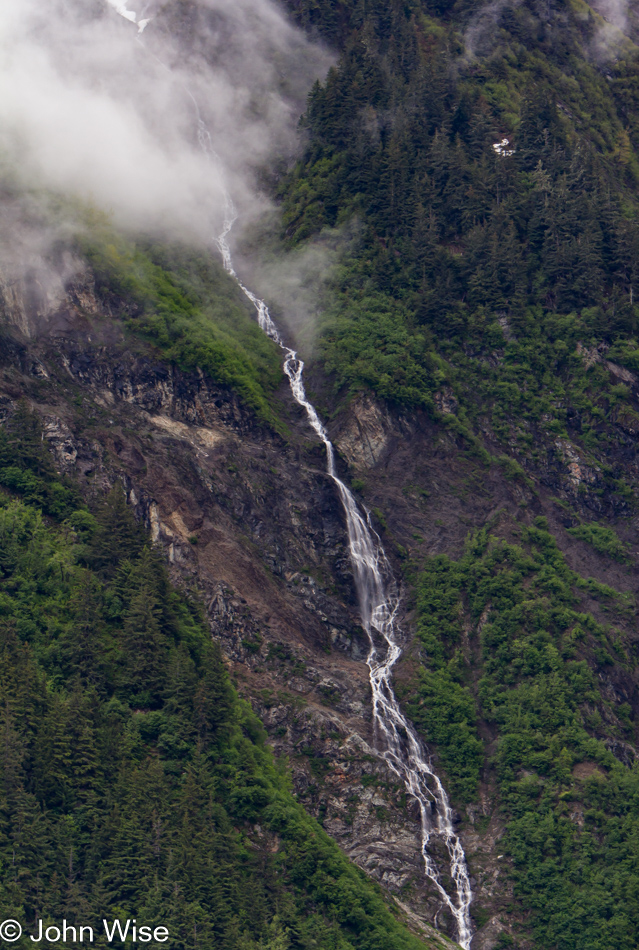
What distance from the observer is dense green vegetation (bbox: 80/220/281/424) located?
101 metres

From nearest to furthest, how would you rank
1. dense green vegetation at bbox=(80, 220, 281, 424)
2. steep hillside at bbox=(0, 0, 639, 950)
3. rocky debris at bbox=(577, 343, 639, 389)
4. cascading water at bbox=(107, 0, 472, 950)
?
steep hillside at bbox=(0, 0, 639, 950), cascading water at bbox=(107, 0, 472, 950), dense green vegetation at bbox=(80, 220, 281, 424), rocky debris at bbox=(577, 343, 639, 389)

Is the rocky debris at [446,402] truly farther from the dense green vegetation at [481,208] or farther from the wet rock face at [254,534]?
the wet rock face at [254,534]

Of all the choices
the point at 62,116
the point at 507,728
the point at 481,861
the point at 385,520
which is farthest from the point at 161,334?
the point at 481,861

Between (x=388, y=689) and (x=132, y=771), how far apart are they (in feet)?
72.3

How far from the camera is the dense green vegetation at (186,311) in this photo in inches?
3962

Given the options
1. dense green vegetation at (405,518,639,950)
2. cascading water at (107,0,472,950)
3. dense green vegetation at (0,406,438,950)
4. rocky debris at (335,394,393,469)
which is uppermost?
dense green vegetation at (405,518,639,950)

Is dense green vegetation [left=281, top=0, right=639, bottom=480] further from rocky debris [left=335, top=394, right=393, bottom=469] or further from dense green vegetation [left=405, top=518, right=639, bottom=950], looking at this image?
dense green vegetation [left=405, top=518, right=639, bottom=950]

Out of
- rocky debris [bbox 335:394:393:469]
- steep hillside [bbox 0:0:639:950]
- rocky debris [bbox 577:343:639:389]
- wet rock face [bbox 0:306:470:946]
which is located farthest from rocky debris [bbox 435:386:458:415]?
rocky debris [bbox 577:343:639:389]

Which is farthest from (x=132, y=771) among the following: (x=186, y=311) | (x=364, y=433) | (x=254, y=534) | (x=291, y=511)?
(x=186, y=311)

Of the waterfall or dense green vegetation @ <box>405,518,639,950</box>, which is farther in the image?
the waterfall

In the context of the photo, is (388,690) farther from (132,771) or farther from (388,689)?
(132,771)

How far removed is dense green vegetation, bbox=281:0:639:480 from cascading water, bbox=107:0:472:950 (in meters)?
Result: 8.96

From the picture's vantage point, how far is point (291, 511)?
9469cm

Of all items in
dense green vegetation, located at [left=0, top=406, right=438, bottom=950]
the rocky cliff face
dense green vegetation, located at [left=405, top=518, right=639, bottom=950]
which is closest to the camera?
dense green vegetation, located at [left=0, top=406, right=438, bottom=950]
